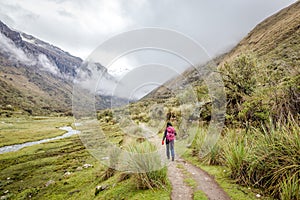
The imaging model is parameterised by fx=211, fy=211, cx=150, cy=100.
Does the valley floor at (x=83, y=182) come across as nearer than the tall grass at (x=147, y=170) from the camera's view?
Yes

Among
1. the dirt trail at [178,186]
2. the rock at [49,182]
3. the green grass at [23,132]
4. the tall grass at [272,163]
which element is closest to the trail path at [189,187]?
the dirt trail at [178,186]

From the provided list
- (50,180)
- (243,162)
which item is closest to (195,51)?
(243,162)

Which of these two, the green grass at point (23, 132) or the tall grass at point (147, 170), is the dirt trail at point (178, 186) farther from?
the green grass at point (23, 132)

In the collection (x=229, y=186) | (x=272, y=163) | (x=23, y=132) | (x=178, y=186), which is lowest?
(x=178, y=186)

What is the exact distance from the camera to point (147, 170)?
8.51 meters

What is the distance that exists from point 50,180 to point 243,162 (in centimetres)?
1662

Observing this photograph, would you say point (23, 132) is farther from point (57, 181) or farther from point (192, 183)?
point (192, 183)

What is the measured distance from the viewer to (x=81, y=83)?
429 inches

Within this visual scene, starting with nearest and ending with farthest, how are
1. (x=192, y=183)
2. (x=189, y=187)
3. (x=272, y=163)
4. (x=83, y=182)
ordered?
(x=272, y=163), (x=189, y=187), (x=192, y=183), (x=83, y=182)

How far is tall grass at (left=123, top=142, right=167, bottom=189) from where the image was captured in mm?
8484

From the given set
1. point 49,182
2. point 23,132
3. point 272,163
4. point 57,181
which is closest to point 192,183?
point 272,163

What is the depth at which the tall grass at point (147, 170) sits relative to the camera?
8.48m

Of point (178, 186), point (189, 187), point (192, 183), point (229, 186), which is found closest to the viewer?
point (229, 186)

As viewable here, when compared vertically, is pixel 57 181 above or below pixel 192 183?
below
